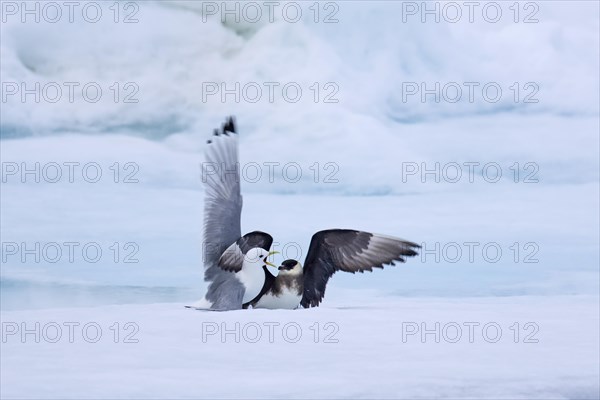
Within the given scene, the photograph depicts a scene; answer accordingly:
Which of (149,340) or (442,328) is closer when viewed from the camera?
(149,340)

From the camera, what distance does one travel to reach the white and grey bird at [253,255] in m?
8.07

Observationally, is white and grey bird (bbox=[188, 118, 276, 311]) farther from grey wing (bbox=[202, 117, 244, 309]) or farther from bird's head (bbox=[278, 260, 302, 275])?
bird's head (bbox=[278, 260, 302, 275])

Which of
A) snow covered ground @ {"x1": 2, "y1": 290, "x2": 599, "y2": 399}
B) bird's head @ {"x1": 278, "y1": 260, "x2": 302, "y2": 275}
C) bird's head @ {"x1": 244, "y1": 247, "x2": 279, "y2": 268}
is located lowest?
snow covered ground @ {"x1": 2, "y1": 290, "x2": 599, "y2": 399}

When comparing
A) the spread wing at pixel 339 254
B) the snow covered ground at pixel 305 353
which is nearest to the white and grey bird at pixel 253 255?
the spread wing at pixel 339 254

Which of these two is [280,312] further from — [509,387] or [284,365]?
[509,387]

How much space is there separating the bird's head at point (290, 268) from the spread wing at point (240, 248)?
0.75 ft

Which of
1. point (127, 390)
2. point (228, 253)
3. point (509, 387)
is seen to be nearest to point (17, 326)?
point (228, 253)

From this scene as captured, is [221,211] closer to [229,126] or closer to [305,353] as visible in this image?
[229,126]

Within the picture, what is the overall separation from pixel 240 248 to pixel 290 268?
51 centimetres

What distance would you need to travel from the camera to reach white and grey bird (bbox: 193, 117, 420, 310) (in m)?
8.07

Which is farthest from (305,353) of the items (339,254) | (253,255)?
(339,254)

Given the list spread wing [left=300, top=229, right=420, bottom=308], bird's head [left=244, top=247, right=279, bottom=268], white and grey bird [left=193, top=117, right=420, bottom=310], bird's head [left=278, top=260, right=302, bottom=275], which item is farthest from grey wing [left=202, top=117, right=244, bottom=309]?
spread wing [left=300, top=229, right=420, bottom=308]

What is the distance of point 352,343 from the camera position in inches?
269

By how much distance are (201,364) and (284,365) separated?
0.59 meters
